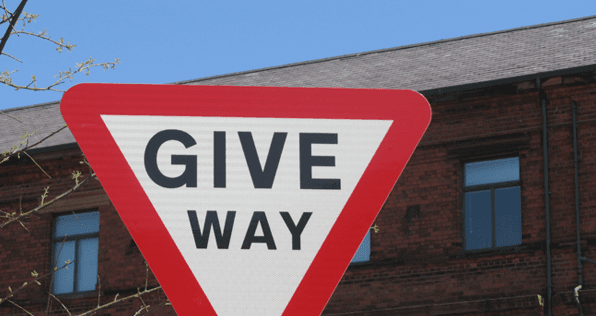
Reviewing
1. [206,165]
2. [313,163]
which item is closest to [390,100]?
[313,163]

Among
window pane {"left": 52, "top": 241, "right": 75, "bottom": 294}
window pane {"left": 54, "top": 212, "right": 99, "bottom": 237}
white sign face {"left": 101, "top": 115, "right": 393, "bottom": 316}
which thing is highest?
window pane {"left": 54, "top": 212, "right": 99, "bottom": 237}

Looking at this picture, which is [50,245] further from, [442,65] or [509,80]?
[509,80]

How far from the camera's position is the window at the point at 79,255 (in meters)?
19.3

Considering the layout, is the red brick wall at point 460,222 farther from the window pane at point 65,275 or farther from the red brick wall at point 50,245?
the window pane at point 65,275

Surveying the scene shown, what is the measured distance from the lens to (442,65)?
61.5 feet

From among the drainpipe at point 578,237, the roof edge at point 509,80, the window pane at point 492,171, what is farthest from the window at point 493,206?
the roof edge at point 509,80

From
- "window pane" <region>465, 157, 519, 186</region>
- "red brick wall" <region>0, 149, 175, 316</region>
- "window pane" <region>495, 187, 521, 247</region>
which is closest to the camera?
"window pane" <region>495, 187, 521, 247</region>

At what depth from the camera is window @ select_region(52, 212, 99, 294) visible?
19281 millimetres

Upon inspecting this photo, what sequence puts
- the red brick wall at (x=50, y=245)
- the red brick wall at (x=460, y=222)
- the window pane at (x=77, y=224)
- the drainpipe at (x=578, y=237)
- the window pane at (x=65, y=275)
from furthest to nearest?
the window pane at (x=77, y=224) → the window pane at (x=65, y=275) → the red brick wall at (x=50, y=245) → the red brick wall at (x=460, y=222) → the drainpipe at (x=578, y=237)

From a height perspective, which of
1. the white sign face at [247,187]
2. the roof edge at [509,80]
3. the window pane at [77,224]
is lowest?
the white sign face at [247,187]

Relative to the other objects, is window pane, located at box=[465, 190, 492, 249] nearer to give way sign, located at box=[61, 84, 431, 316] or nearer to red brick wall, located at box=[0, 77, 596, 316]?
red brick wall, located at box=[0, 77, 596, 316]

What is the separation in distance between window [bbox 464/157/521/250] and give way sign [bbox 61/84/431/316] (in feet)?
48.9

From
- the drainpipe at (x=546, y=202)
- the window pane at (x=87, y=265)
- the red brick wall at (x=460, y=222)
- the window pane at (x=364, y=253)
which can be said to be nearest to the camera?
the drainpipe at (x=546, y=202)

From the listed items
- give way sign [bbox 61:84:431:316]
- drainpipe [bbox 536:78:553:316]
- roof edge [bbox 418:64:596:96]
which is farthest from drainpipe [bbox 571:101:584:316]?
give way sign [bbox 61:84:431:316]
